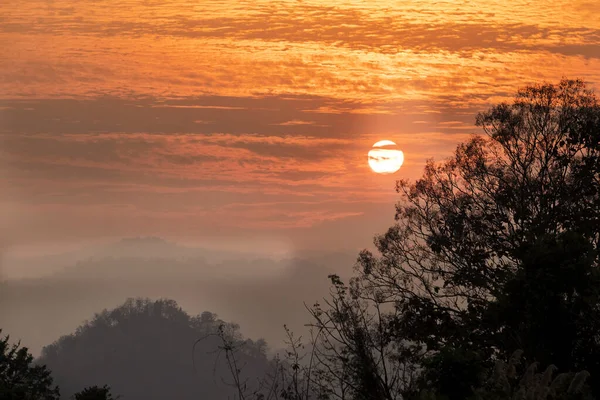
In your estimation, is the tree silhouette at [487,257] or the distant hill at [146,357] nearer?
the tree silhouette at [487,257]

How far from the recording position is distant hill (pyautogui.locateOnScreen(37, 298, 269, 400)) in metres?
155

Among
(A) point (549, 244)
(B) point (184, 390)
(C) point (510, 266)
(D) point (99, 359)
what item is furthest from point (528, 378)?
(D) point (99, 359)

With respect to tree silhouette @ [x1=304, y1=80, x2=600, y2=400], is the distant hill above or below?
above

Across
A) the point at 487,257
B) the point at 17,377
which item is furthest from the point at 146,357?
the point at 487,257

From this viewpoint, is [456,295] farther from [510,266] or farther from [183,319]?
[183,319]

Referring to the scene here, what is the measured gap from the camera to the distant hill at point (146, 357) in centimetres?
15525

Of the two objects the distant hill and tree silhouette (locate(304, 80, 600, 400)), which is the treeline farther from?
the distant hill

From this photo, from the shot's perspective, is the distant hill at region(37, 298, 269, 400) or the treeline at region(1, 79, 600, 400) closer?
the treeline at region(1, 79, 600, 400)

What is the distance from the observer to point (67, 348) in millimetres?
169750

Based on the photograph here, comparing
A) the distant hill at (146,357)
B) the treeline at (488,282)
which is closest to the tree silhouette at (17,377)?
the treeline at (488,282)

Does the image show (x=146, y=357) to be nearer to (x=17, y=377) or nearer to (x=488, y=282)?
(x=17, y=377)

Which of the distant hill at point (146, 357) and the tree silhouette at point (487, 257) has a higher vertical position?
the distant hill at point (146, 357)

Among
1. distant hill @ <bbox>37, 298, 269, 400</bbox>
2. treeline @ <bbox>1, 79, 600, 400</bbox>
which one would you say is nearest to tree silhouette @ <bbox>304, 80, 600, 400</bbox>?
treeline @ <bbox>1, 79, 600, 400</bbox>

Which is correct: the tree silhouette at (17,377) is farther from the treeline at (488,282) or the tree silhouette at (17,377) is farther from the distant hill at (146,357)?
the distant hill at (146,357)
